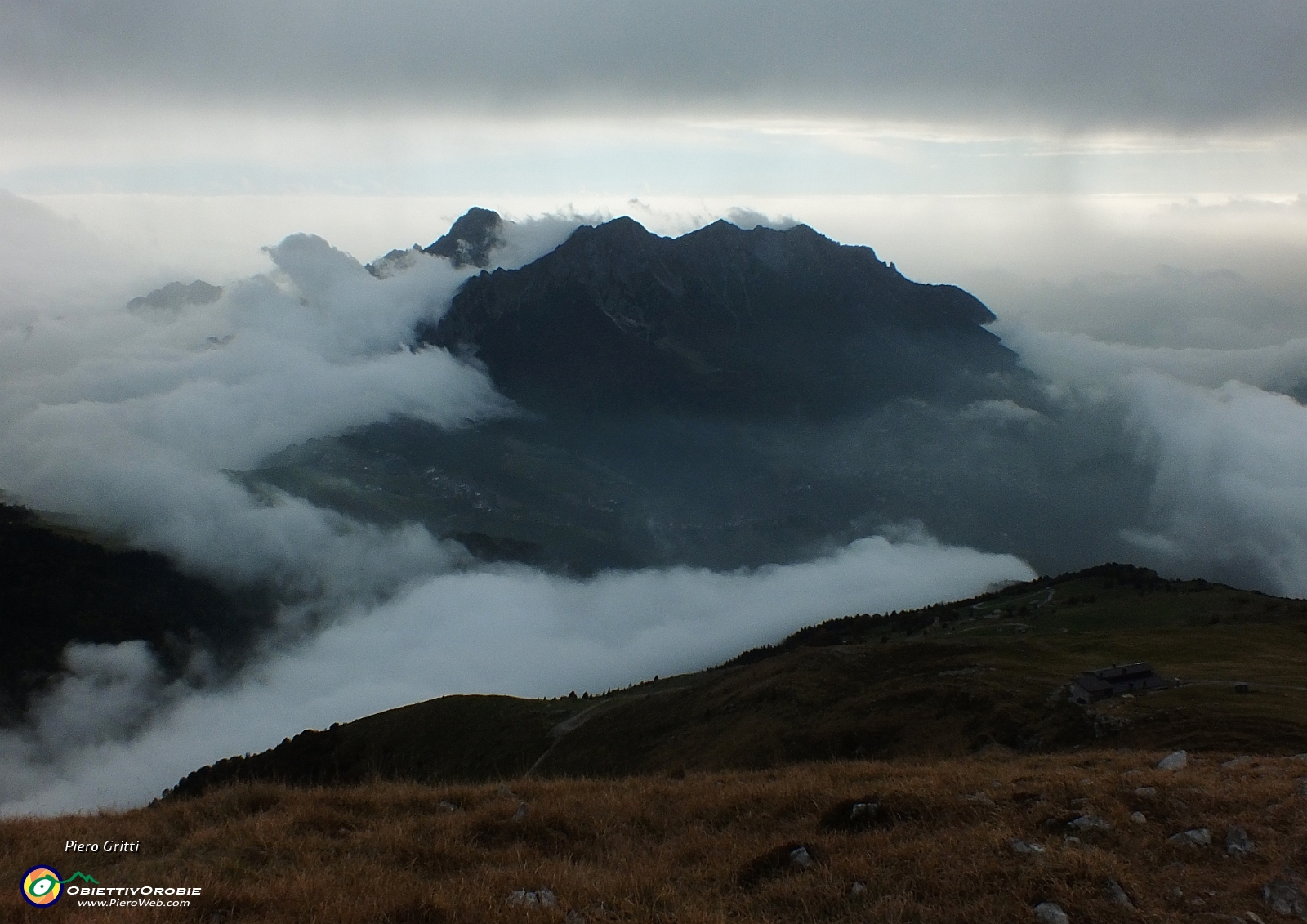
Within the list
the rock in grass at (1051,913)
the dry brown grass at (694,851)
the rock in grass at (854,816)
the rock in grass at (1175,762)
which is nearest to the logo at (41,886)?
the dry brown grass at (694,851)

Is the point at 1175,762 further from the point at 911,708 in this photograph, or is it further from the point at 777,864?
the point at 911,708

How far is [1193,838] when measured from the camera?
40.6ft

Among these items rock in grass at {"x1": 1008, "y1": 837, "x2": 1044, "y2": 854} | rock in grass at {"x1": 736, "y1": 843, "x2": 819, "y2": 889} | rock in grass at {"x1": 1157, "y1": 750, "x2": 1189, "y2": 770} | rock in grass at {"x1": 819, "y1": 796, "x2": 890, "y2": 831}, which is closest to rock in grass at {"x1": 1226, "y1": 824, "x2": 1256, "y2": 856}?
rock in grass at {"x1": 1008, "y1": 837, "x2": 1044, "y2": 854}

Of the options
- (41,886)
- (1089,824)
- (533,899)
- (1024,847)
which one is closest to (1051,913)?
(1024,847)

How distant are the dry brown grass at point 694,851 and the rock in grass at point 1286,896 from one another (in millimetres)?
173

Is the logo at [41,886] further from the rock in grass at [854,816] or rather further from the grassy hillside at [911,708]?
the rock in grass at [854,816]

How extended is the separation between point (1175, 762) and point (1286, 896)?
31.9 feet

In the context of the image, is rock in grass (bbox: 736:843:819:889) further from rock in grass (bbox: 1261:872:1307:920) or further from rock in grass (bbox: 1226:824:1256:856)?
rock in grass (bbox: 1226:824:1256:856)

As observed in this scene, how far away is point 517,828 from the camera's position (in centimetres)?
1459

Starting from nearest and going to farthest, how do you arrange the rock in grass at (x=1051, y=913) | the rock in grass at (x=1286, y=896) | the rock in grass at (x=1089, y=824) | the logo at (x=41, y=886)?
the rock in grass at (x=1051, y=913)
the rock in grass at (x=1286, y=896)
the logo at (x=41, y=886)
the rock in grass at (x=1089, y=824)

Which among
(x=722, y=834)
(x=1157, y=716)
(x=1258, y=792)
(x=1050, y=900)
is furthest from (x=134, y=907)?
(x=1157, y=716)

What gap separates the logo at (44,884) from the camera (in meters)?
10.9

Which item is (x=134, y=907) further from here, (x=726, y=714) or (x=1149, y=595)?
(x=1149, y=595)

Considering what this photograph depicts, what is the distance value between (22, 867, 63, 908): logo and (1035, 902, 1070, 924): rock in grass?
13.2m
